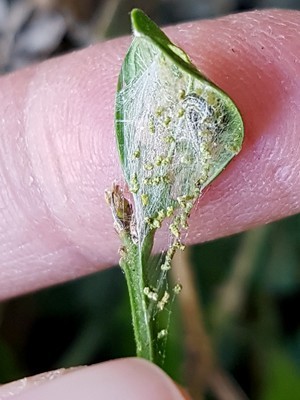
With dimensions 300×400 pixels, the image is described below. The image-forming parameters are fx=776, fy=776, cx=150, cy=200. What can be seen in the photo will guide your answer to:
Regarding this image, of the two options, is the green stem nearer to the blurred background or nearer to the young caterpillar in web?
the young caterpillar in web

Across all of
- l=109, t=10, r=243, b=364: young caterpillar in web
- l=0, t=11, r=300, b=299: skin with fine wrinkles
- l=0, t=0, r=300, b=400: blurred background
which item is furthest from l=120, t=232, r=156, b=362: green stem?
l=0, t=0, r=300, b=400: blurred background

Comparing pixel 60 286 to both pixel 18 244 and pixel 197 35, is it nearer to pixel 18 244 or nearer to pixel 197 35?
pixel 18 244

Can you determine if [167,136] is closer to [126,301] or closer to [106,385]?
[106,385]

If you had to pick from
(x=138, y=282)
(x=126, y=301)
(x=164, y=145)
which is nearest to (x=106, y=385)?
(x=138, y=282)

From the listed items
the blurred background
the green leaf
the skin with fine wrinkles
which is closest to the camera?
the green leaf

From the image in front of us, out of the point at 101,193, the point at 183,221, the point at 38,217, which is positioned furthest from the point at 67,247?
the point at 183,221

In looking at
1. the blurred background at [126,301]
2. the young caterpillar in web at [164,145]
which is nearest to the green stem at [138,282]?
the young caterpillar in web at [164,145]
